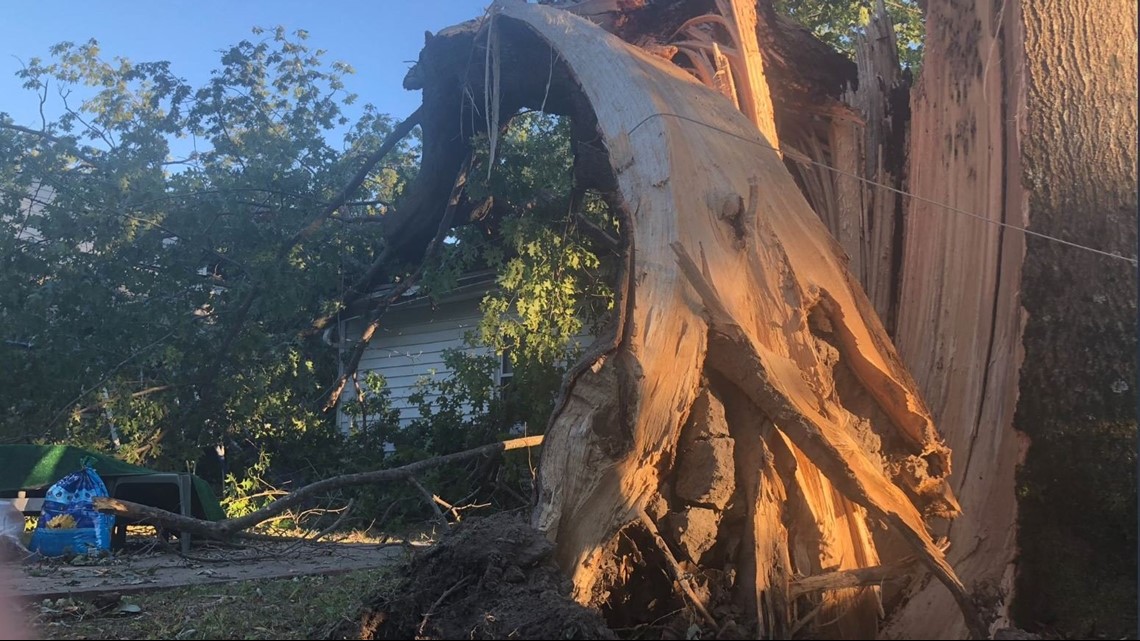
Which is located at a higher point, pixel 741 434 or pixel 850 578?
pixel 741 434

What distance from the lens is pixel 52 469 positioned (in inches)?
291

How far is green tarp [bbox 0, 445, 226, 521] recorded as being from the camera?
23.6 ft

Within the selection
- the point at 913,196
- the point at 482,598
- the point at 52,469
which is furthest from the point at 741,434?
the point at 52,469

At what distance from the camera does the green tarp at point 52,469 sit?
7.20 m

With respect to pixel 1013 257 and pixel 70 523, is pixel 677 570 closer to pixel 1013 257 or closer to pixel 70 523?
pixel 1013 257

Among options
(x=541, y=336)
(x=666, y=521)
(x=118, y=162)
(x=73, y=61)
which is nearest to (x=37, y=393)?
(x=118, y=162)

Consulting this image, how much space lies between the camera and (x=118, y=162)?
10766mm

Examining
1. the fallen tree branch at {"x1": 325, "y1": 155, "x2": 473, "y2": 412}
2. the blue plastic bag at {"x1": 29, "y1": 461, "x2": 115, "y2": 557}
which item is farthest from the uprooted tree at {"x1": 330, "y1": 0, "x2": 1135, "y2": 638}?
the fallen tree branch at {"x1": 325, "y1": 155, "x2": 473, "y2": 412}

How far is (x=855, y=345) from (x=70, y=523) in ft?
17.5

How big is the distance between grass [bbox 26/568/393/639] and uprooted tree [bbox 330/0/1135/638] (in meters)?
1.26

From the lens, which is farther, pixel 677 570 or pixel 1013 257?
pixel 1013 257

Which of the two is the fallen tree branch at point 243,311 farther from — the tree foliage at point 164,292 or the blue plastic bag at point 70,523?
the blue plastic bag at point 70,523

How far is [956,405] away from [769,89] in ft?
8.06

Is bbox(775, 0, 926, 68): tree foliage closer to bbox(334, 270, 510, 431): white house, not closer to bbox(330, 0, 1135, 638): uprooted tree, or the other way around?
bbox(334, 270, 510, 431): white house
